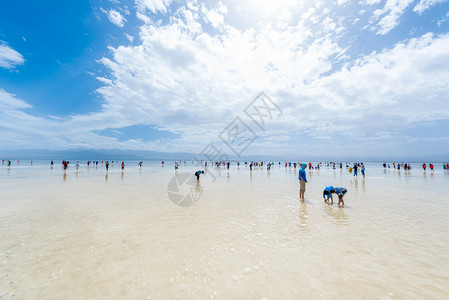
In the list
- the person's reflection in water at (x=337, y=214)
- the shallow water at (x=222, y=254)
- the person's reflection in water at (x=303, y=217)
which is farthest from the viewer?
the person's reflection in water at (x=337, y=214)

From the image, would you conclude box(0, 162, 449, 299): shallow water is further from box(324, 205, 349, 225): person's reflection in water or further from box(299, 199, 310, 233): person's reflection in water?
box(324, 205, 349, 225): person's reflection in water

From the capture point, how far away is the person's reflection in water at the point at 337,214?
8.05m

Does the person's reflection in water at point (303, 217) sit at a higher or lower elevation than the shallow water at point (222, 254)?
lower

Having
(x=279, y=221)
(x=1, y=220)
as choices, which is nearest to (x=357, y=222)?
(x=279, y=221)

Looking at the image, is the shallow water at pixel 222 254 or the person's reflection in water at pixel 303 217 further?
the person's reflection in water at pixel 303 217

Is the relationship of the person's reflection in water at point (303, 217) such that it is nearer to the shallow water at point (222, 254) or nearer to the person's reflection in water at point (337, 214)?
the shallow water at point (222, 254)

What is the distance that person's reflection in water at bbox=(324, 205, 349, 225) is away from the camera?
8.05 m

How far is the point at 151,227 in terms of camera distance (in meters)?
7.27

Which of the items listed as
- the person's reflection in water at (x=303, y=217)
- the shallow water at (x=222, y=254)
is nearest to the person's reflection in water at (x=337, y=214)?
the shallow water at (x=222, y=254)

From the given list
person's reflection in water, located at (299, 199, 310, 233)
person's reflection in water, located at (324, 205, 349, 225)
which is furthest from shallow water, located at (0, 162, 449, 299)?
person's reflection in water, located at (324, 205, 349, 225)

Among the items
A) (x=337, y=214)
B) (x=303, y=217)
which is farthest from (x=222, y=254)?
(x=337, y=214)

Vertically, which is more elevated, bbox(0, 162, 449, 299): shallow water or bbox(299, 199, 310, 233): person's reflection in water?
bbox(0, 162, 449, 299): shallow water

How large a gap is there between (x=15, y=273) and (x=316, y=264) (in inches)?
290

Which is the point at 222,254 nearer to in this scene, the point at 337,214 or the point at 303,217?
the point at 303,217
